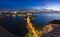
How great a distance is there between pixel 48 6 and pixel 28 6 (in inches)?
20.9

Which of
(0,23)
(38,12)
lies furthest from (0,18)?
(38,12)

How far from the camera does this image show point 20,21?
170 inches

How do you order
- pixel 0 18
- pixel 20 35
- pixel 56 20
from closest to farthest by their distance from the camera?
pixel 20 35 → pixel 0 18 → pixel 56 20

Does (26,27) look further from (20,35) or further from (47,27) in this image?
(47,27)

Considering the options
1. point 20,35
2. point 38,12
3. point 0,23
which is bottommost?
point 20,35

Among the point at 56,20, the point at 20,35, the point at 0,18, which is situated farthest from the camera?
the point at 56,20

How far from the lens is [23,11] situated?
4316 millimetres

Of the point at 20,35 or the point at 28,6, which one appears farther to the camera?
the point at 28,6

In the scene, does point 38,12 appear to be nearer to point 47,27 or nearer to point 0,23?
point 47,27

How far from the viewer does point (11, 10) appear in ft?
13.6

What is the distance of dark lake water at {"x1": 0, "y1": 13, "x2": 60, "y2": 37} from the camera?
4098mm

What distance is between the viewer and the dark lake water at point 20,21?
410cm

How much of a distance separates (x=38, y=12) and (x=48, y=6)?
300 millimetres

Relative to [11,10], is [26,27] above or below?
below
